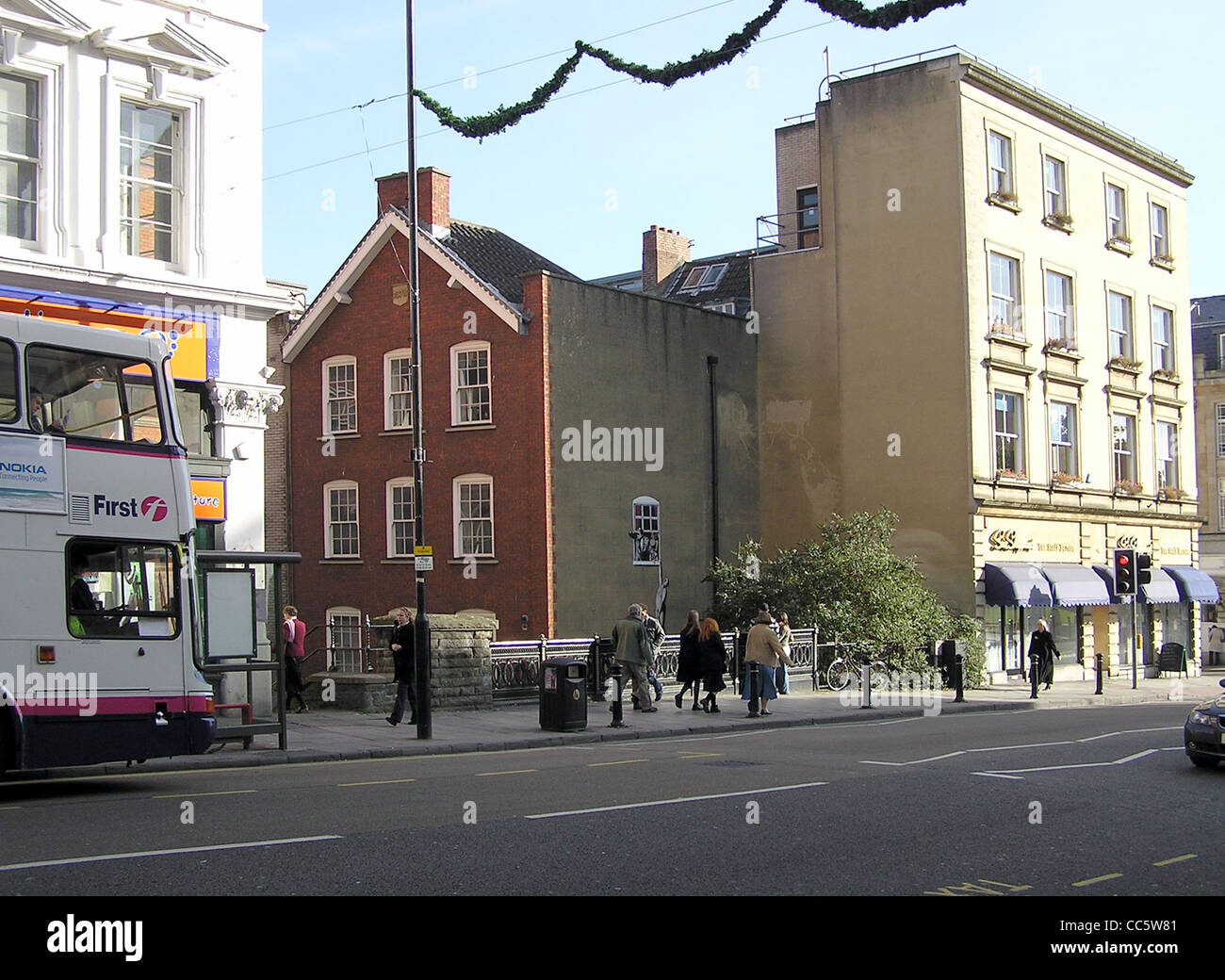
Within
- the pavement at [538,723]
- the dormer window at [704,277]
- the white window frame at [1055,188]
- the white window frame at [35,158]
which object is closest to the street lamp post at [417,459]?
the pavement at [538,723]

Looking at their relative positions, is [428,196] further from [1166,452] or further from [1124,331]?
[1166,452]

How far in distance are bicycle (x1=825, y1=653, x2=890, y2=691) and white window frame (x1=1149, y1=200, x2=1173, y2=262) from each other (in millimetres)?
20056

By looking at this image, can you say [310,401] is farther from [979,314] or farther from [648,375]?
[979,314]

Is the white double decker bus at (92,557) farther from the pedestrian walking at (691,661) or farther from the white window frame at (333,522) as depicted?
the white window frame at (333,522)

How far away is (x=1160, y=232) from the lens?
42500mm

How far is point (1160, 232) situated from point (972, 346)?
1350 cm

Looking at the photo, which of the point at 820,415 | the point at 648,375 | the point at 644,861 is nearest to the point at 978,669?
the point at 820,415

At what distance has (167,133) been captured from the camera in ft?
67.4

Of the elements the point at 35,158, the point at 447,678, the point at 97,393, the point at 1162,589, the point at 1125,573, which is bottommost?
the point at 447,678

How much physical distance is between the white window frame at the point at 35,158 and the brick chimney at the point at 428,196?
49.0ft

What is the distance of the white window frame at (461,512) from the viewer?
31688mm

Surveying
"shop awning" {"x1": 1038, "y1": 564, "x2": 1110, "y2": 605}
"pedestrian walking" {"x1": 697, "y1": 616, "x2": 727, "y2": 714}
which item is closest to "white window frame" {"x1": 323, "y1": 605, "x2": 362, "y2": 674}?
"pedestrian walking" {"x1": 697, "y1": 616, "x2": 727, "y2": 714}

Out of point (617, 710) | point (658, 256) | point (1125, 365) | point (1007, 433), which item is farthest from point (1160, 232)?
point (617, 710)

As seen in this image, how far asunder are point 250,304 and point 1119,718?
619 inches
